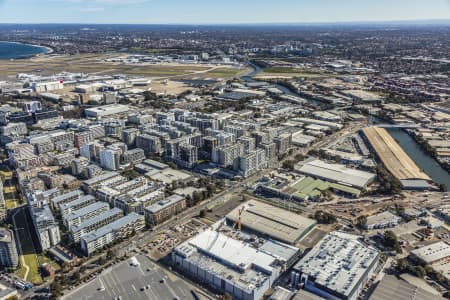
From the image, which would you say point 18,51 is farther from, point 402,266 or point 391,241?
point 402,266

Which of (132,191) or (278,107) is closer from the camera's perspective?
(132,191)

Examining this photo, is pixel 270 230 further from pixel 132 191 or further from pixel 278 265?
pixel 132 191

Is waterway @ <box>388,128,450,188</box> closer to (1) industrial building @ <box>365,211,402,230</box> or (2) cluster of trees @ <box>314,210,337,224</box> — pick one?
(1) industrial building @ <box>365,211,402,230</box>

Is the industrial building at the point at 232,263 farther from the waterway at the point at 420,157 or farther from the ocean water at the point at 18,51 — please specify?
the ocean water at the point at 18,51

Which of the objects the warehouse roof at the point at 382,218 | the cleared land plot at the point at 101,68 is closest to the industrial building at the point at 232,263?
the warehouse roof at the point at 382,218

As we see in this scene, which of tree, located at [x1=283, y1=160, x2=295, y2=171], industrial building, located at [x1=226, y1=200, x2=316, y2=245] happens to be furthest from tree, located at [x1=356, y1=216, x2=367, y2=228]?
tree, located at [x1=283, y1=160, x2=295, y2=171]

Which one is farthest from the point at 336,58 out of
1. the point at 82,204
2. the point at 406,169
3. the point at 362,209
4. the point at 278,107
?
the point at 82,204

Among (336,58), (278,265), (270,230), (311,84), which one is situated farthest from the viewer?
(336,58)

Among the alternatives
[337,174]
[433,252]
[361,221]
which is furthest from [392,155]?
[433,252]
